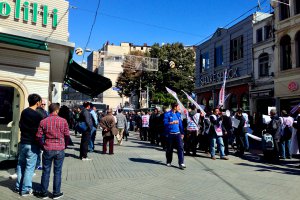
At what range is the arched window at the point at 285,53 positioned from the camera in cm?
2259

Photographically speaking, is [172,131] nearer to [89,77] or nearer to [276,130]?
[276,130]

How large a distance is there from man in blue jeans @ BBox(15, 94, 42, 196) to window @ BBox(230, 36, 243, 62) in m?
24.5

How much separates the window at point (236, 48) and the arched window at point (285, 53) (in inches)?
212

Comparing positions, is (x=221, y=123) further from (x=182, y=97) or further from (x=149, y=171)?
(x=182, y=97)

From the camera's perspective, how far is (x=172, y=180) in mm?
7793

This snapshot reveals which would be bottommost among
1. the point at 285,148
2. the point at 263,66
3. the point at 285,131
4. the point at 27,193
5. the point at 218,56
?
the point at 27,193

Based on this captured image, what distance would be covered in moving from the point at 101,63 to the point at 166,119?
64447mm

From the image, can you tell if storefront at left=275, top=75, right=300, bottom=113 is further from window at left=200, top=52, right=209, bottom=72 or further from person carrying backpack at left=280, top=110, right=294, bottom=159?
window at left=200, top=52, right=209, bottom=72

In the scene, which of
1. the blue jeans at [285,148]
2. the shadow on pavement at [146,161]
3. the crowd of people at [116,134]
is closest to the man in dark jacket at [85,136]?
the crowd of people at [116,134]

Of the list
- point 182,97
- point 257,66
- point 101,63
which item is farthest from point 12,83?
point 101,63

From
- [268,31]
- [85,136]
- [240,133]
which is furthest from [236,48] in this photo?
[85,136]

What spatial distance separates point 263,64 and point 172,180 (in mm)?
20052

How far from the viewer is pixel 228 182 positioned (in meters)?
7.69

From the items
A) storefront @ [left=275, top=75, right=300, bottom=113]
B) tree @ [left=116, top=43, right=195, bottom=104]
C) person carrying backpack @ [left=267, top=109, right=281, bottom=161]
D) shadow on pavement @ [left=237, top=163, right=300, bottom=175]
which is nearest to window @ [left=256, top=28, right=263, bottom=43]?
storefront @ [left=275, top=75, right=300, bottom=113]
